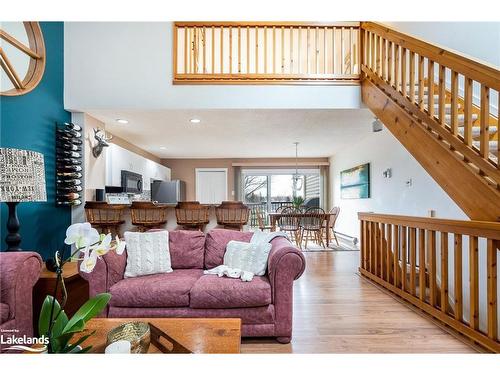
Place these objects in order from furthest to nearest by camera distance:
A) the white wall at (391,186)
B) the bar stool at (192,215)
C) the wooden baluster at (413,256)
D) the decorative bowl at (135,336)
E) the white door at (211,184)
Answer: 1. the white door at (211,184)
2. the bar stool at (192,215)
3. the white wall at (391,186)
4. the wooden baluster at (413,256)
5. the decorative bowl at (135,336)

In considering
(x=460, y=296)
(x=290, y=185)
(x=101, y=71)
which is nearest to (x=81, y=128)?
(x=101, y=71)

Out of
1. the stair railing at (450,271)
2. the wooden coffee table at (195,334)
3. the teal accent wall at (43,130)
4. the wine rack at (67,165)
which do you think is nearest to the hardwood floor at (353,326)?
the stair railing at (450,271)

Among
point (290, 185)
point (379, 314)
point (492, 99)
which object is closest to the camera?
point (379, 314)

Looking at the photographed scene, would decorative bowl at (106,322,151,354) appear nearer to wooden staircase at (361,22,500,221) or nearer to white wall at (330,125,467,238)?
wooden staircase at (361,22,500,221)

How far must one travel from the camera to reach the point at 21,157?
75.2 inches

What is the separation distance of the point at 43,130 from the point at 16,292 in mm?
2338

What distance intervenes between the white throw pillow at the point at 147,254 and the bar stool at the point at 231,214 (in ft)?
4.45

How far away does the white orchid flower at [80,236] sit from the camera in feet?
2.78

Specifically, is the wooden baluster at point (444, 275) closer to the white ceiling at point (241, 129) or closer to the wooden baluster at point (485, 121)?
the wooden baluster at point (485, 121)

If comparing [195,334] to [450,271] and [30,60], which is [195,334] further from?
[30,60]

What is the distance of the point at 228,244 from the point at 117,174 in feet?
10.2

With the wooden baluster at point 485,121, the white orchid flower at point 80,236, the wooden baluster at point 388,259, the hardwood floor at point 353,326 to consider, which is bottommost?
the hardwood floor at point 353,326

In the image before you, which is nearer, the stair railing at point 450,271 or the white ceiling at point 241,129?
the stair railing at point 450,271
